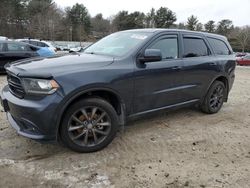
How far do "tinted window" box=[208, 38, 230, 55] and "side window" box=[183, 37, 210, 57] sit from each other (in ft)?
1.01

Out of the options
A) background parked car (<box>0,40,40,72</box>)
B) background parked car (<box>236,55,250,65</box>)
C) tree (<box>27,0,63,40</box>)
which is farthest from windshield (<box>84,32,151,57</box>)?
tree (<box>27,0,63,40</box>)

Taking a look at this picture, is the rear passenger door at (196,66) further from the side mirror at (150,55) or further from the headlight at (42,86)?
the headlight at (42,86)

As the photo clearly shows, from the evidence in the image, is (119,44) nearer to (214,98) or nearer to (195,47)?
(195,47)

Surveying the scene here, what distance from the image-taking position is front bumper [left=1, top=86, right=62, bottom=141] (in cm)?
330

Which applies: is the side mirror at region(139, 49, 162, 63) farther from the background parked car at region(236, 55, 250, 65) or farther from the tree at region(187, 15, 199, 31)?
the tree at region(187, 15, 199, 31)

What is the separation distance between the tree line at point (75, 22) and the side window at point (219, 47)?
5035 centimetres

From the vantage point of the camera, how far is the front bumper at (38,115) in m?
3.30

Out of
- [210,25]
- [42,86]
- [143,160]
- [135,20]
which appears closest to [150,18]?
[135,20]

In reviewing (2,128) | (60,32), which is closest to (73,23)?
(60,32)

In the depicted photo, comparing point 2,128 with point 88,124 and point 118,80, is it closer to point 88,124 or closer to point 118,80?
point 88,124

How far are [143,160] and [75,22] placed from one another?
6828 cm

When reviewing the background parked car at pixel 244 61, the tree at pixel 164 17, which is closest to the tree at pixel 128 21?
the tree at pixel 164 17

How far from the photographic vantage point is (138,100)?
4.18 metres

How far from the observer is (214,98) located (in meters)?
5.83
